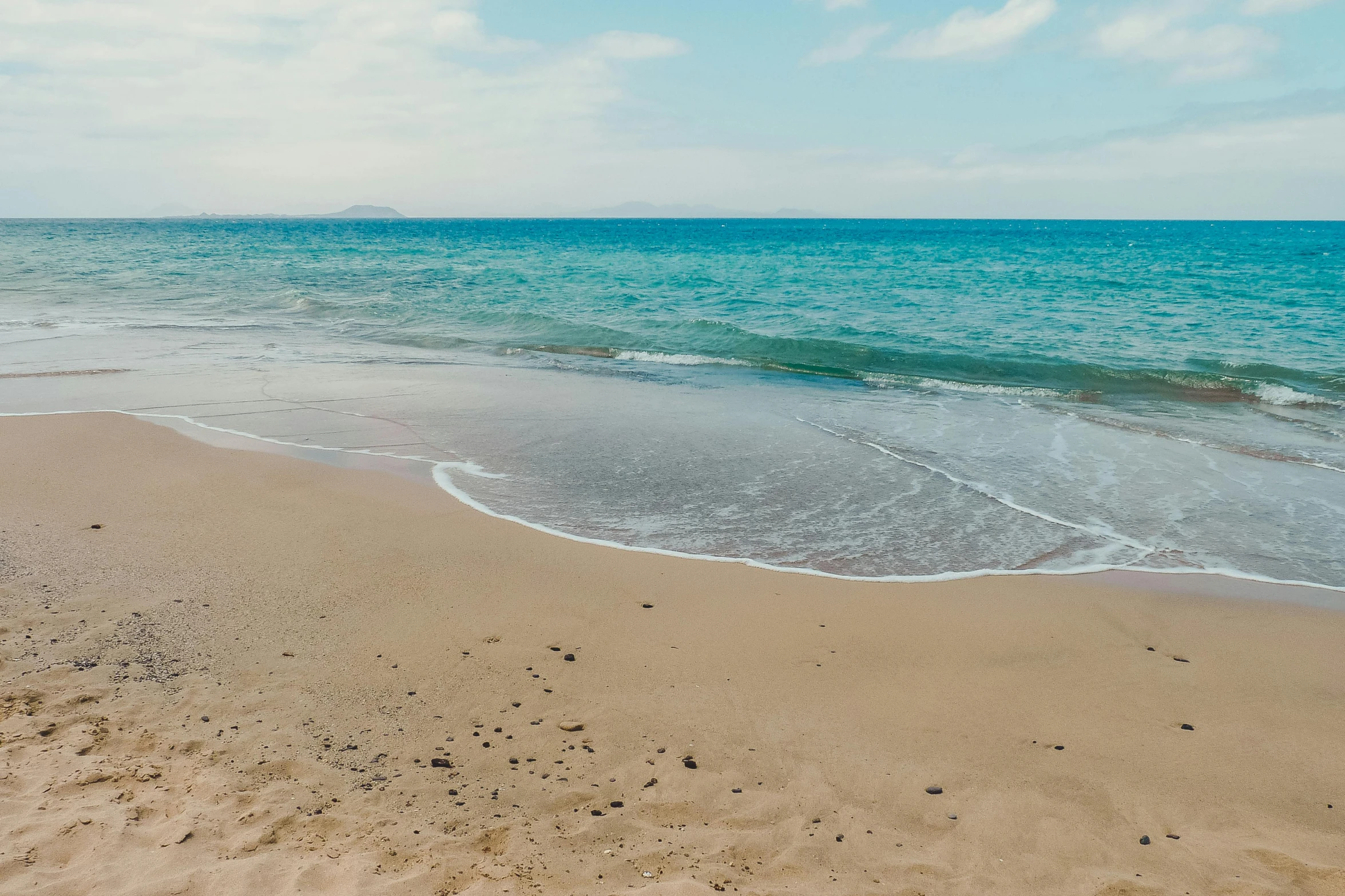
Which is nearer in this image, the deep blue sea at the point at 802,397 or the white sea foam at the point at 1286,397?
the deep blue sea at the point at 802,397

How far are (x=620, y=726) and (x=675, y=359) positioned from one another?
43.0ft

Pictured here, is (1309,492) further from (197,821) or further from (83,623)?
(83,623)

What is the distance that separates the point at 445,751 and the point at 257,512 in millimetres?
3763

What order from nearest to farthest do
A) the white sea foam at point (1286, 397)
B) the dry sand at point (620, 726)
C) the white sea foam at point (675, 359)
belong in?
the dry sand at point (620, 726) → the white sea foam at point (1286, 397) → the white sea foam at point (675, 359)

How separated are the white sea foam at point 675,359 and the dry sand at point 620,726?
10.5 m

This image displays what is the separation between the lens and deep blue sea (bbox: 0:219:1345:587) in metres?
6.64

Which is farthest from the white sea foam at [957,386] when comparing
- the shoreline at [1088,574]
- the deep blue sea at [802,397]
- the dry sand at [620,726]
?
the dry sand at [620,726]

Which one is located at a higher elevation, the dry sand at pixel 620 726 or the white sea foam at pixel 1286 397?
the white sea foam at pixel 1286 397

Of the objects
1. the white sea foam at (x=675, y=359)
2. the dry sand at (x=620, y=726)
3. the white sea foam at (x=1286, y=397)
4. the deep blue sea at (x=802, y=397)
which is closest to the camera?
the dry sand at (x=620, y=726)

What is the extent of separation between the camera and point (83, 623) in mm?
4426

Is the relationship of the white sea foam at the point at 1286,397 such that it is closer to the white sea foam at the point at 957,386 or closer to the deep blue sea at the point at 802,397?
the deep blue sea at the point at 802,397

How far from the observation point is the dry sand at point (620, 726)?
2922mm

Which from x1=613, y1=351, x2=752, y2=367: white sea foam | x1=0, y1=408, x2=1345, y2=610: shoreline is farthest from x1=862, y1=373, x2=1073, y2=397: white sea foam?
x1=0, y1=408, x2=1345, y2=610: shoreline

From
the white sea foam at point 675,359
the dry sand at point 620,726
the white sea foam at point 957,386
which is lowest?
the dry sand at point 620,726
